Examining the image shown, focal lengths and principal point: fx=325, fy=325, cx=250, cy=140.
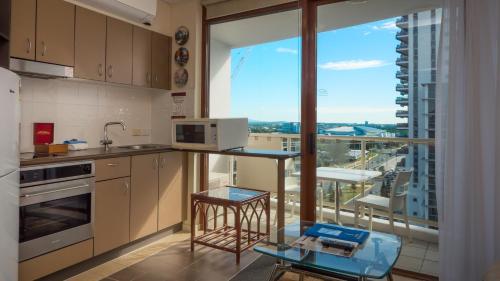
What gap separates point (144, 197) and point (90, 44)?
4.55 feet

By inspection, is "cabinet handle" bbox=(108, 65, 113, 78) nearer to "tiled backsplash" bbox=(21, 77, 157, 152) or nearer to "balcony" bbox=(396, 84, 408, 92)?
"tiled backsplash" bbox=(21, 77, 157, 152)

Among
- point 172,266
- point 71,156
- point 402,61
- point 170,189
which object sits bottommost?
point 172,266

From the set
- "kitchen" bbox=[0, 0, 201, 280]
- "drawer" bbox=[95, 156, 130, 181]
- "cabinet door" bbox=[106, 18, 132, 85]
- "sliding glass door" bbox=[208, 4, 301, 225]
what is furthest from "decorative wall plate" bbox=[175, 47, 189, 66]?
"drawer" bbox=[95, 156, 130, 181]

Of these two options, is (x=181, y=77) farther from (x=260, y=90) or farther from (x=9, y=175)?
(x=9, y=175)

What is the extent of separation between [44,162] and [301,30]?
226 cm

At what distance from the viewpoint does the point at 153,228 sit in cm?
303

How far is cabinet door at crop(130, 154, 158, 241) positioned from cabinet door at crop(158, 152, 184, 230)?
0.08 m

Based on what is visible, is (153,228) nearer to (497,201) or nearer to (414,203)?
(414,203)

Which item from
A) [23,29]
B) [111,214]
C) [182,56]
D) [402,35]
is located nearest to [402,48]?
[402,35]

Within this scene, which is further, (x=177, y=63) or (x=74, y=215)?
(x=177, y=63)

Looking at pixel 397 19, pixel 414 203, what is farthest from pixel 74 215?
pixel 397 19

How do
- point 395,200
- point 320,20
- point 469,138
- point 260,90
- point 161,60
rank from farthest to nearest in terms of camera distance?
point 161,60 < point 260,90 < point 320,20 < point 395,200 < point 469,138

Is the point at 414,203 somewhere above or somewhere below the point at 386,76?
below

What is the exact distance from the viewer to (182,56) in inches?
136
